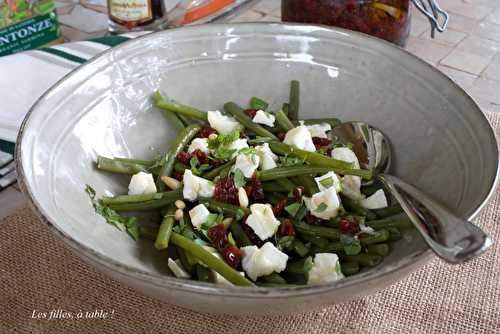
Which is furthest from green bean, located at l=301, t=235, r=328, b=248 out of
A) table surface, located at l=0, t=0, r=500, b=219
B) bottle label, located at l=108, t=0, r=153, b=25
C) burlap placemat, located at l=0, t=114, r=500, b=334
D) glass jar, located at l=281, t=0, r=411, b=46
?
bottle label, located at l=108, t=0, r=153, b=25

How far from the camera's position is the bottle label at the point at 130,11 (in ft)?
5.43

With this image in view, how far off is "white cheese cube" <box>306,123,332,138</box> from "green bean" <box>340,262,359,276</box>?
0.32 meters

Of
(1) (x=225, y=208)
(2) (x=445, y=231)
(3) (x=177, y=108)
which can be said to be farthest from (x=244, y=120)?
(2) (x=445, y=231)

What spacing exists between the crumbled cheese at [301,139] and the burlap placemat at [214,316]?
279 mm

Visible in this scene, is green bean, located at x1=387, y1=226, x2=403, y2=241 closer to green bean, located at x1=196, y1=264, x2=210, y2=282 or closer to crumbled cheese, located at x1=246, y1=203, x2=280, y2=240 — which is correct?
crumbled cheese, located at x1=246, y1=203, x2=280, y2=240

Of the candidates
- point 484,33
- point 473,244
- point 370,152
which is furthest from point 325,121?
point 484,33

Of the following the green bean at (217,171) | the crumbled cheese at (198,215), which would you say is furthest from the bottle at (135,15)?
the crumbled cheese at (198,215)

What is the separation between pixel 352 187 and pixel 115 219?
401 millimetres

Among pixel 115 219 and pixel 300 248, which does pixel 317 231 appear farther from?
pixel 115 219

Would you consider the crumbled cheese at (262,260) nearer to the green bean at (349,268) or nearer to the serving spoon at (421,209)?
the green bean at (349,268)

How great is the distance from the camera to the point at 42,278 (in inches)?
41.0

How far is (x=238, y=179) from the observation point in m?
1.01

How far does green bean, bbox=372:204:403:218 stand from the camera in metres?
0.99

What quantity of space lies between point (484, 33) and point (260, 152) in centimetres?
113
